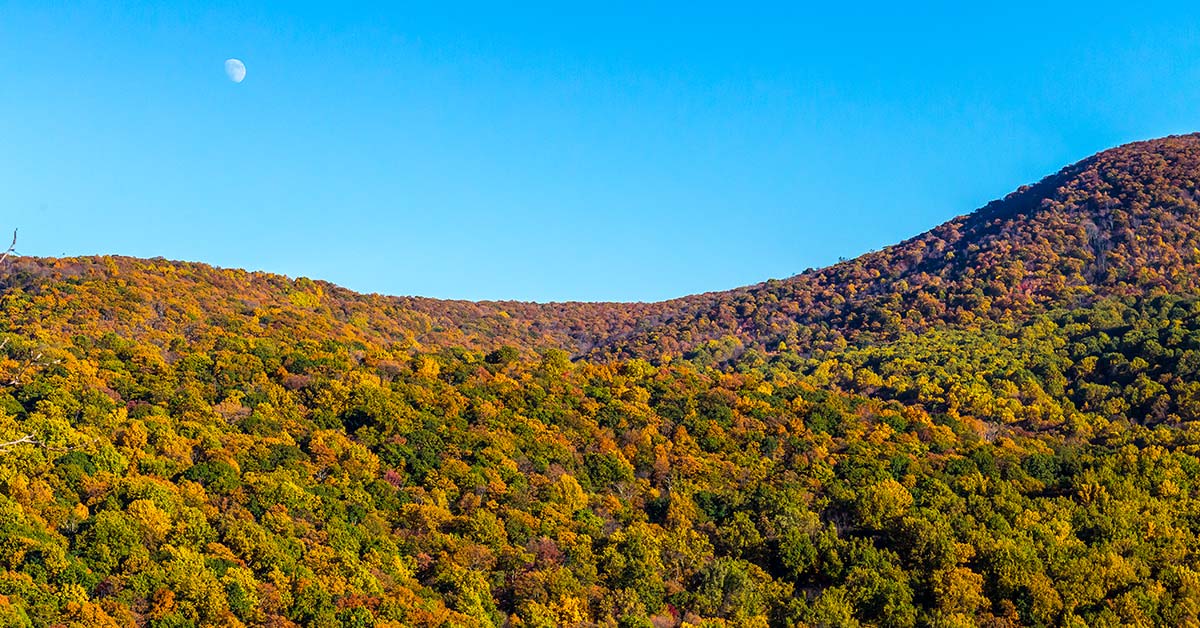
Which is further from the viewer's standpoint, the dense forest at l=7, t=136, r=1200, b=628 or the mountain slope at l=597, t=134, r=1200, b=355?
the mountain slope at l=597, t=134, r=1200, b=355

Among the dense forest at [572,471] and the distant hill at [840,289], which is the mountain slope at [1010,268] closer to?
the distant hill at [840,289]

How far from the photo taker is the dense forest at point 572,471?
Answer: 41906mm

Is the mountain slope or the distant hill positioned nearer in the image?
the distant hill

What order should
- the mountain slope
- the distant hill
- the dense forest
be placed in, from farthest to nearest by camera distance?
the mountain slope, the distant hill, the dense forest

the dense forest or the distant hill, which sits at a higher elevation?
the distant hill

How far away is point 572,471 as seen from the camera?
58062mm

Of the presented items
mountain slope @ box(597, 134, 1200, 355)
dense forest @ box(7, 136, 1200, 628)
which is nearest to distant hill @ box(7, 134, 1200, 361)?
mountain slope @ box(597, 134, 1200, 355)

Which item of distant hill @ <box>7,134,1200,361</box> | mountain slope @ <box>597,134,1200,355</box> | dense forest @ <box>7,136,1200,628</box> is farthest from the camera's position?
mountain slope @ <box>597,134,1200,355</box>

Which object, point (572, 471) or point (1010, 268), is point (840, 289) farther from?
point (572, 471)

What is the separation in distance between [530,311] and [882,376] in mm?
52745

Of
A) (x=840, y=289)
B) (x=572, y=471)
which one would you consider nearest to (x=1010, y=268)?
(x=840, y=289)

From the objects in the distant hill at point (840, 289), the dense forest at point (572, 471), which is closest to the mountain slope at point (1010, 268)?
the distant hill at point (840, 289)

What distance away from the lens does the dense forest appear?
41.9m

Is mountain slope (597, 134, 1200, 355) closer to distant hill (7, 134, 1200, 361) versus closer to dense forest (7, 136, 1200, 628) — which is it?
distant hill (7, 134, 1200, 361)
